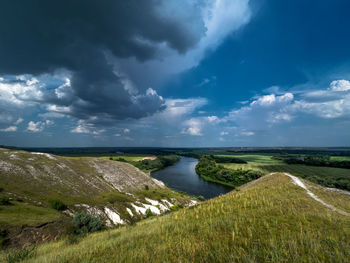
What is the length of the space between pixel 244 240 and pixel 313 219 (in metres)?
5.03

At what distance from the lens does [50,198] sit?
20.2m

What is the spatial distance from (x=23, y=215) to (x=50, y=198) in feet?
21.1

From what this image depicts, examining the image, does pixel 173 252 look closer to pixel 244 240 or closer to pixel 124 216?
pixel 244 240

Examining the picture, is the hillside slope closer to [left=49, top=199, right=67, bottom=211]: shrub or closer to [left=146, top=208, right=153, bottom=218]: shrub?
[left=49, top=199, right=67, bottom=211]: shrub

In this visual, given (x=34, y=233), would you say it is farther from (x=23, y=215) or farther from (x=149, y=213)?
(x=149, y=213)

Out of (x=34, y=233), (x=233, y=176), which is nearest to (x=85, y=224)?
(x=34, y=233)

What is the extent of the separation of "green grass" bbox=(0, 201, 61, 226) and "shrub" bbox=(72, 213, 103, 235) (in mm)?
2292

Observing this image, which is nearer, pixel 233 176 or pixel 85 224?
pixel 85 224

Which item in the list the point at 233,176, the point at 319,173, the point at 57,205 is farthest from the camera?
the point at 233,176

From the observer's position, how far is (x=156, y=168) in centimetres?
11769

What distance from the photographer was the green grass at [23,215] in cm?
1280

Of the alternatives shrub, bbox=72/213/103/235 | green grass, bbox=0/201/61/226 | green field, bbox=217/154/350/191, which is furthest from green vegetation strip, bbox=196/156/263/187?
green grass, bbox=0/201/61/226

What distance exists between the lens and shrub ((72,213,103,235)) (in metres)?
15.0

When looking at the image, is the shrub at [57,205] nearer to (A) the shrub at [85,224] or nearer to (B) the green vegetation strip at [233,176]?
(A) the shrub at [85,224]
